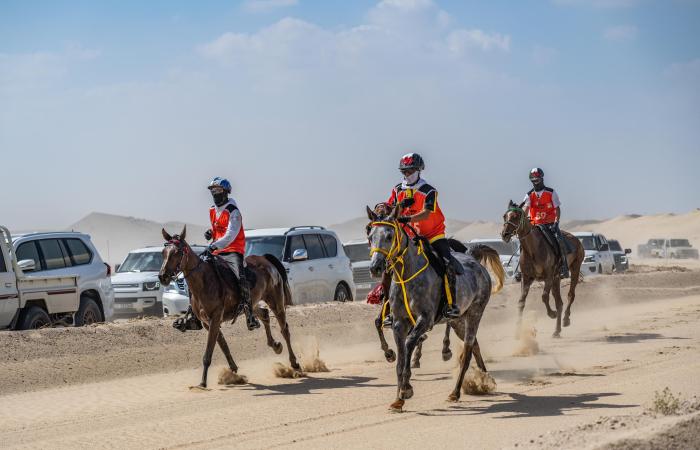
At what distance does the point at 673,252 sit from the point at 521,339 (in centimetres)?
5839

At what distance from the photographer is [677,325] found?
68.1ft

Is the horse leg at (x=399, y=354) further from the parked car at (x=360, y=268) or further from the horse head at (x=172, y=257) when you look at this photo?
the parked car at (x=360, y=268)

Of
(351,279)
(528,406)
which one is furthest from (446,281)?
(351,279)

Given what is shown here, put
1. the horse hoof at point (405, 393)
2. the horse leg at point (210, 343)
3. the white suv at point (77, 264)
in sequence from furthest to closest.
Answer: the white suv at point (77, 264) → the horse leg at point (210, 343) → the horse hoof at point (405, 393)

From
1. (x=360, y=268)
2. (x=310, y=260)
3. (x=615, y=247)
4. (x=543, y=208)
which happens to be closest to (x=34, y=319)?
(x=310, y=260)

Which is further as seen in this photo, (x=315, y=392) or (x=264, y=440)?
(x=315, y=392)

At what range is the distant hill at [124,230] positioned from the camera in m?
111

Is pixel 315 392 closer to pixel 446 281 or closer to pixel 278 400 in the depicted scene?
pixel 278 400

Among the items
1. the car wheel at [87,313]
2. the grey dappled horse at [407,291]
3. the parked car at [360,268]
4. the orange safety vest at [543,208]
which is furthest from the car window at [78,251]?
the parked car at [360,268]

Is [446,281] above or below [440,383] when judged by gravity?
above

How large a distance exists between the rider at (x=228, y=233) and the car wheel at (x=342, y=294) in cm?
938

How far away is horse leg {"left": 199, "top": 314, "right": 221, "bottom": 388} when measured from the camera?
13.4m

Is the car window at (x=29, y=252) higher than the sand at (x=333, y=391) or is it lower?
higher

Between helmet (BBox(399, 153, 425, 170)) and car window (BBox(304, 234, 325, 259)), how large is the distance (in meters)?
11.1
